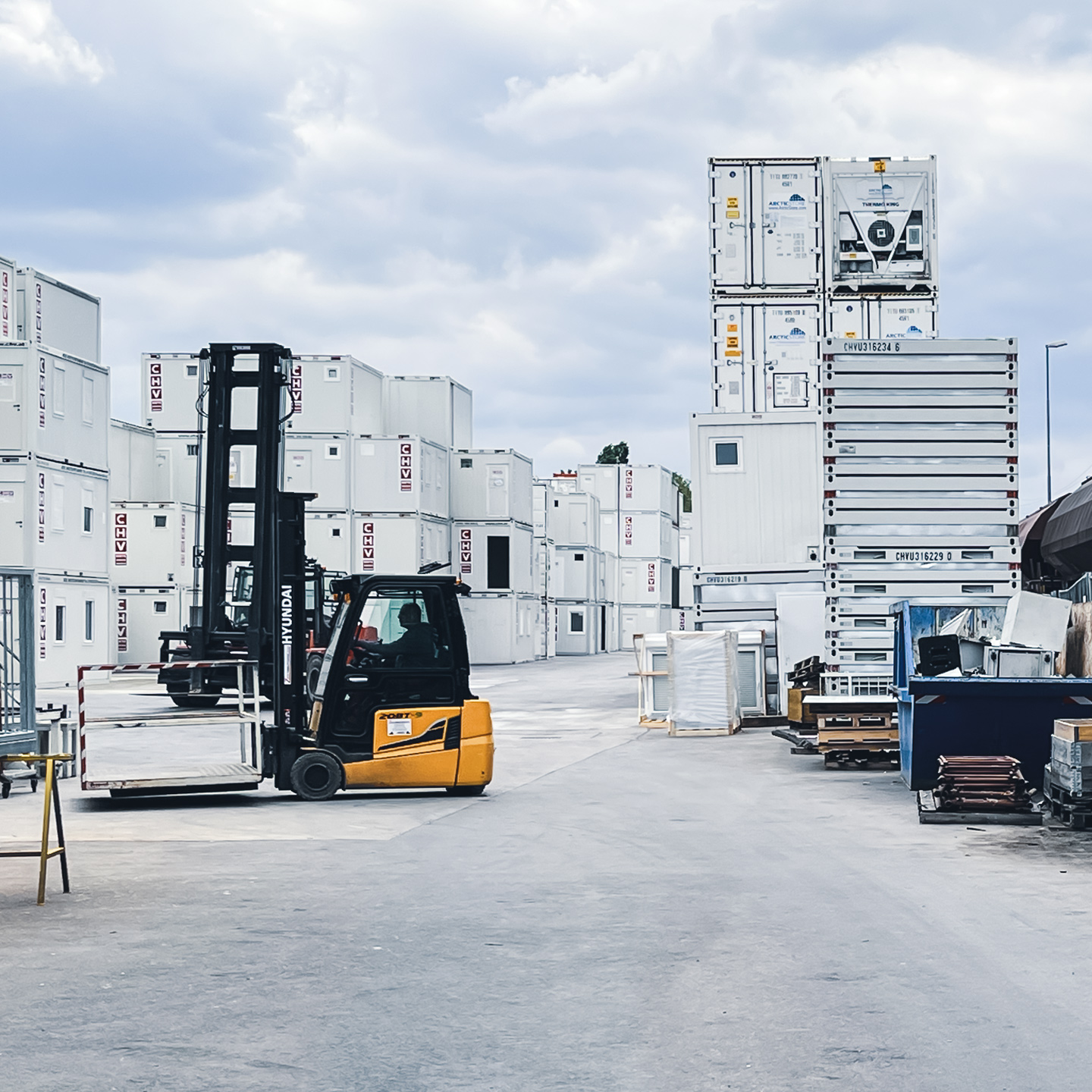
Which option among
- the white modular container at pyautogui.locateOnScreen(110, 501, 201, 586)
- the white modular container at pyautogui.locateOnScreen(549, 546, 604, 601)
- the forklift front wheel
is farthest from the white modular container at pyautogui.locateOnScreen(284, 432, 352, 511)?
the forklift front wheel

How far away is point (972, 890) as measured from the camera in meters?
8.20

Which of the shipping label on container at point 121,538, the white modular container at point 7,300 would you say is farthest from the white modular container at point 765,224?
the shipping label on container at point 121,538

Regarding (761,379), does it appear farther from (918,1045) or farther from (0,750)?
(918,1045)

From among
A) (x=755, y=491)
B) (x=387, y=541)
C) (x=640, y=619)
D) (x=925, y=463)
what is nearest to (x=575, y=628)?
(x=640, y=619)

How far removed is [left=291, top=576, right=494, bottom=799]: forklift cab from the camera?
1239cm

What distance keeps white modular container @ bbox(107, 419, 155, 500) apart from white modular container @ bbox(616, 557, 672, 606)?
2810 cm

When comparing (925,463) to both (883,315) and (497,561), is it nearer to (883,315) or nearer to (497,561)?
(883,315)

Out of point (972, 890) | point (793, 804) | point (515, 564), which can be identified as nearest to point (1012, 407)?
point (793, 804)

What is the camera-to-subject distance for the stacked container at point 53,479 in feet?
100

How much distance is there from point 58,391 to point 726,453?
16877mm

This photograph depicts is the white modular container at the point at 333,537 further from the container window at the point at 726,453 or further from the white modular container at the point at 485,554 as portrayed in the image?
the container window at the point at 726,453

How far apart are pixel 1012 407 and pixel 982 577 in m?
1.75

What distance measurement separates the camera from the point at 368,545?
42844mm

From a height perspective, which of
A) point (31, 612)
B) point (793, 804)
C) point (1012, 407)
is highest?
point (1012, 407)
